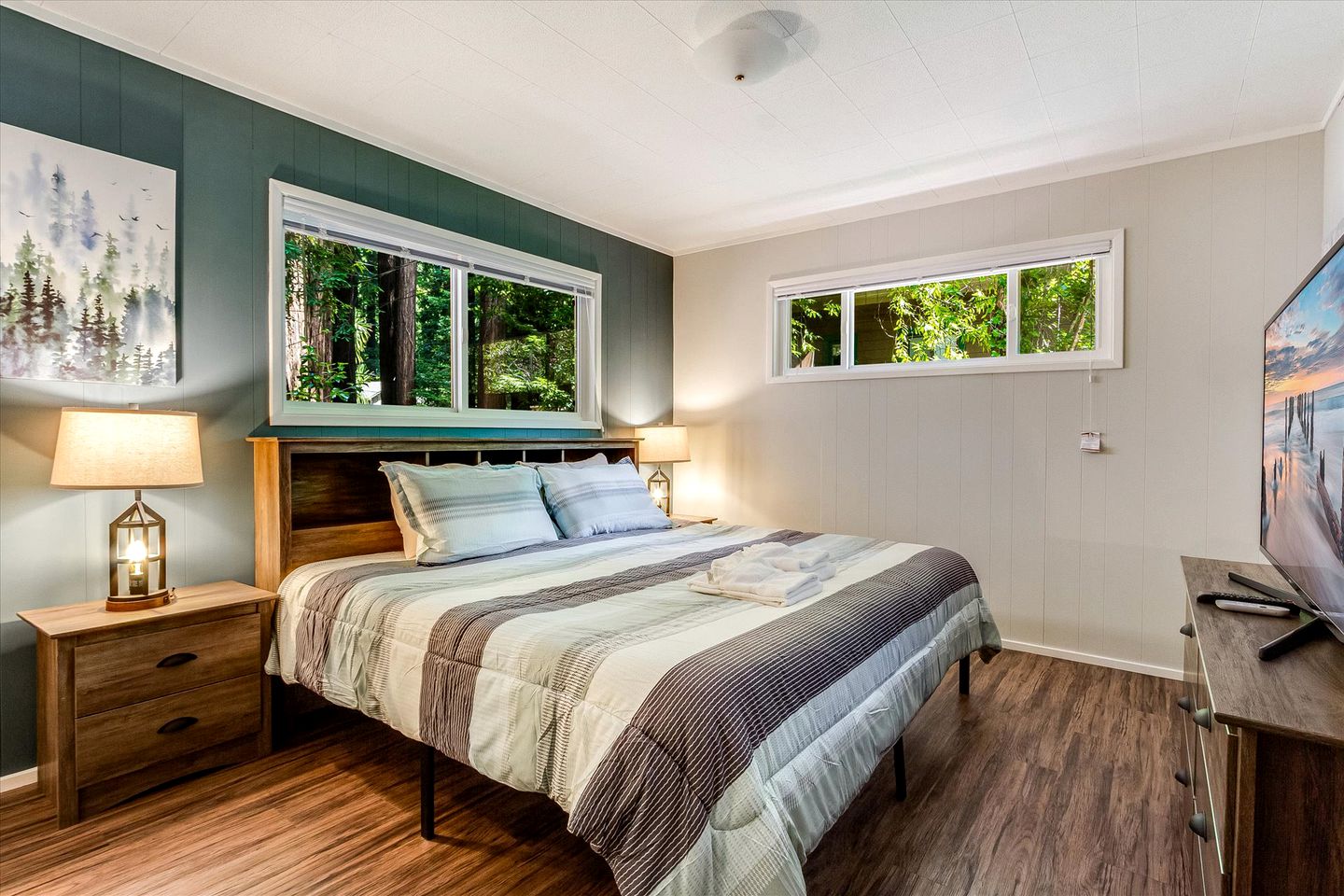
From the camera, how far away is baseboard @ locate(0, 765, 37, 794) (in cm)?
214

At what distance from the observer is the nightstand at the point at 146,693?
6.51ft

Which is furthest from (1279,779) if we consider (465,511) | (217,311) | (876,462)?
(217,311)

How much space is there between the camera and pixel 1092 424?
3.37 metres

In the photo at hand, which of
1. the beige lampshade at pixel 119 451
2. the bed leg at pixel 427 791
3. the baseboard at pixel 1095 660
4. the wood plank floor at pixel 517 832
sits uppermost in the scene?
the beige lampshade at pixel 119 451

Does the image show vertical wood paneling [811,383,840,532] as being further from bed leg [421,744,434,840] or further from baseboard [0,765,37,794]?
baseboard [0,765,37,794]

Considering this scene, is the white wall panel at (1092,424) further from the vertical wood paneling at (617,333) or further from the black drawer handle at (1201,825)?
the black drawer handle at (1201,825)

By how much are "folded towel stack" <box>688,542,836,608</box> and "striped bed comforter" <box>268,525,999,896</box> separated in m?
0.05

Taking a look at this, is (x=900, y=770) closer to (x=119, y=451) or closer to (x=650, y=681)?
(x=650, y=681)

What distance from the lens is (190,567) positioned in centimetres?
251

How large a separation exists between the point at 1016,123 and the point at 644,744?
2.94 meters

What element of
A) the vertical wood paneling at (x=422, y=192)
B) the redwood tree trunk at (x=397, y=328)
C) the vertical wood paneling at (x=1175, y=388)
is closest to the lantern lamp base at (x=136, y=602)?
the redwood tree trunk at (x=397, y=328)

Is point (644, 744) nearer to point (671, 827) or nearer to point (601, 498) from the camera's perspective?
point (671, 827)

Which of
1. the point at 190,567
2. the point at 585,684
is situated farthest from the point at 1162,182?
the point at 190,567

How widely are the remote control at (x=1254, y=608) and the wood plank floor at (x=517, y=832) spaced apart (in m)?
0.71
